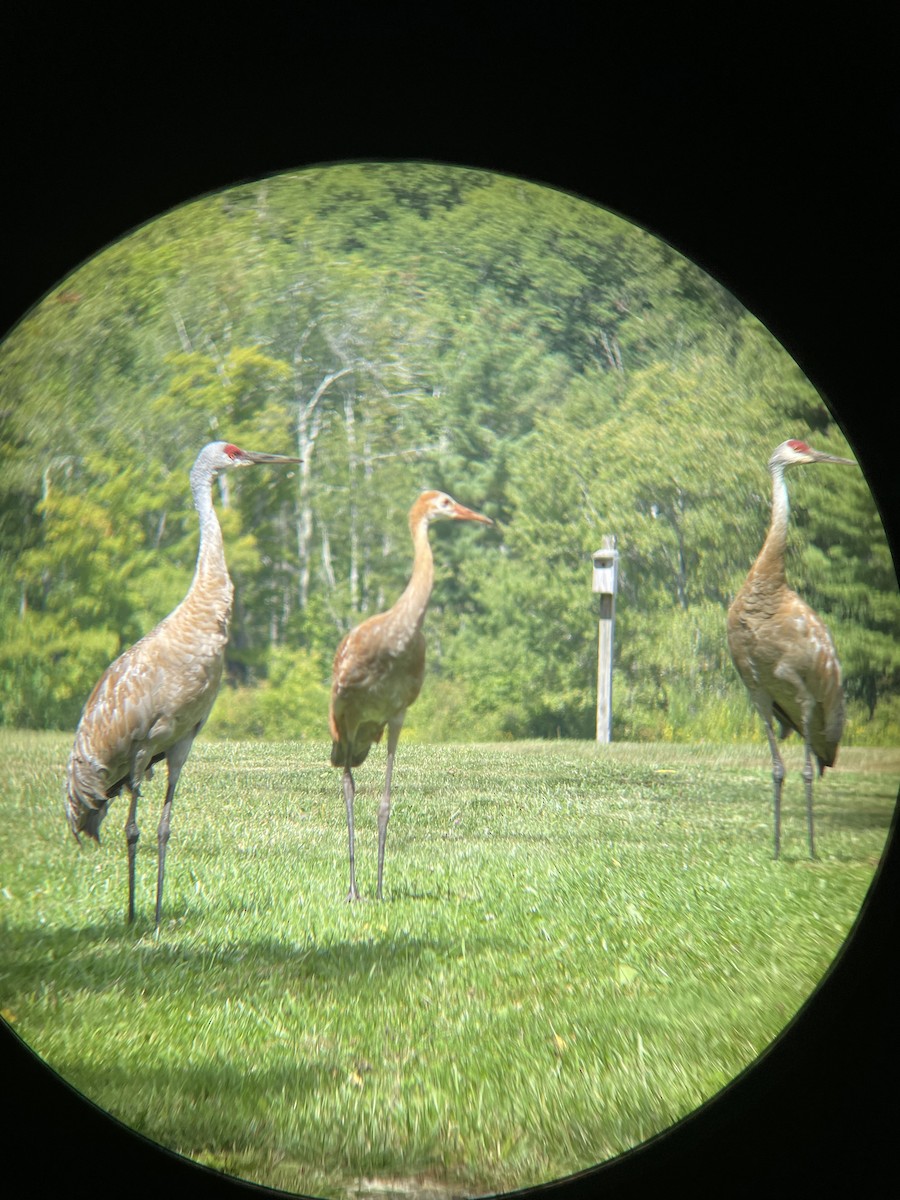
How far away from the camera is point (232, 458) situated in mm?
3223

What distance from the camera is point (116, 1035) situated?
308 cm

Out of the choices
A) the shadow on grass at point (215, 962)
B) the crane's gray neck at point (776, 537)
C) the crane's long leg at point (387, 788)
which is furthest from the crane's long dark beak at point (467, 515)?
the shadow on grass at point (215, 962)

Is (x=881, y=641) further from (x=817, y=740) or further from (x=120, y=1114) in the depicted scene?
(x=120, y=1114)

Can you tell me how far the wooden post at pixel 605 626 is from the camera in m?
3.29

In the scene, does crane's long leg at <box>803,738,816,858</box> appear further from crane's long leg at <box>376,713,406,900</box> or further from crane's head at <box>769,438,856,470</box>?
crane's long leg at <box>376,713,406,900</box>

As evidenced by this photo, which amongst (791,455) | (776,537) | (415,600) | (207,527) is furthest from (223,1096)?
(791,455)

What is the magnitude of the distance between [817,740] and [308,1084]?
1.69m

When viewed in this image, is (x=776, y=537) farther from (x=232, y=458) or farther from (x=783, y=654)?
(x=232, y=458)

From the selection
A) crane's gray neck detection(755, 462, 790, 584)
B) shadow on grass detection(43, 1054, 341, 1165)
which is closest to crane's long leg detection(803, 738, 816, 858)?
crane's gray neck detection(755, 462, 790, 584)

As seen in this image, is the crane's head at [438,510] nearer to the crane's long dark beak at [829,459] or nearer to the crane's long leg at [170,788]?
the crane's long leg at [170,788]

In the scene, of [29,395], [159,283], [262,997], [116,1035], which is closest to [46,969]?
[116,1035]

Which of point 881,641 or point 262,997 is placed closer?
point 262,997

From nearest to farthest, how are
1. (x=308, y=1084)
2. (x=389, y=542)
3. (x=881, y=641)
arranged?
1. (x=308, y=1084)
2. (x=389, y=542)
3. (x=881, y=641)

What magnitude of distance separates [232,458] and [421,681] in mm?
789
